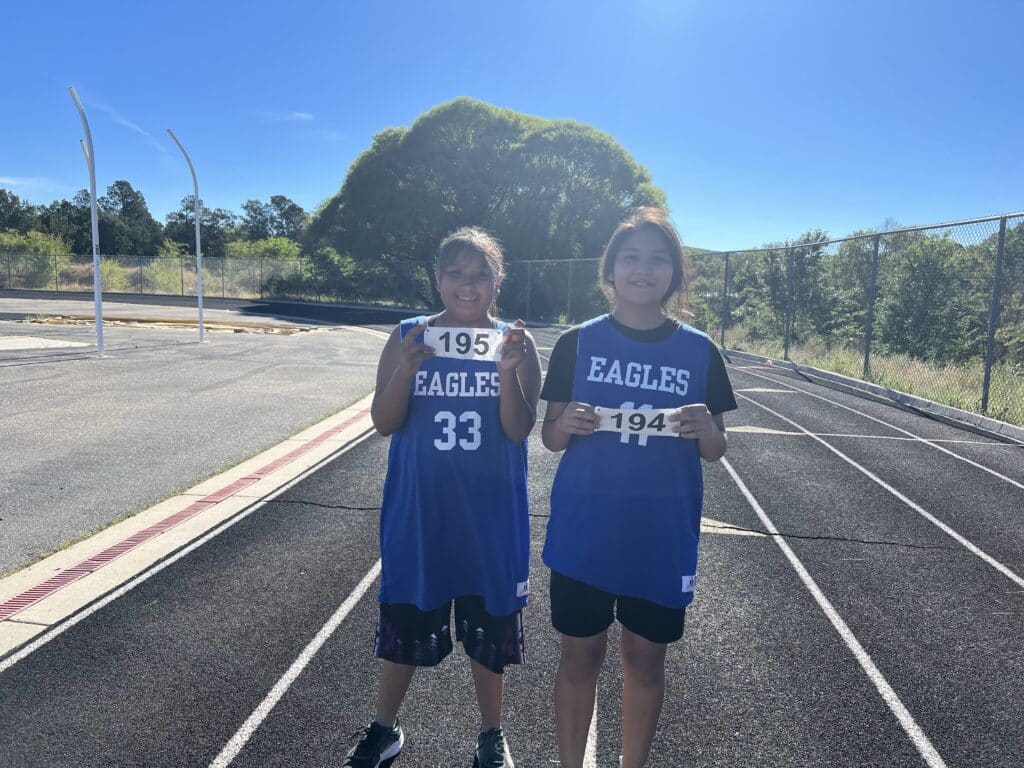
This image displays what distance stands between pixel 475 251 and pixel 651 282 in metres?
0.65

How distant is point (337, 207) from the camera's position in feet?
135

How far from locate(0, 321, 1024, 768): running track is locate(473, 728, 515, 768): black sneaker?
0.16 m

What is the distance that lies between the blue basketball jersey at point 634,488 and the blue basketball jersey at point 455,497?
0.74 ft

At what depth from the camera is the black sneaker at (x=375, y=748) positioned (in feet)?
8.27

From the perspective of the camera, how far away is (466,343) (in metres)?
2.41

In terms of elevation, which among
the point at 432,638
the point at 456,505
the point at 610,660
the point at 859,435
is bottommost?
the point at 610,660

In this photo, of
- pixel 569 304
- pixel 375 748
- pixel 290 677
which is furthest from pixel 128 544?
pixel 569 304

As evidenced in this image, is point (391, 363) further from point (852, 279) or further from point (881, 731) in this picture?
point (852, 279)

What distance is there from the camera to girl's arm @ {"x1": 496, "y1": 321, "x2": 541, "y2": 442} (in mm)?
2371

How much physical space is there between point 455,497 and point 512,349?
589mm

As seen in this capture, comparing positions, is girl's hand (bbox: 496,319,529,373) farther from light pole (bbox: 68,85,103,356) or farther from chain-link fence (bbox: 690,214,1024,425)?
light pole (bbox: 68,85,103,356)

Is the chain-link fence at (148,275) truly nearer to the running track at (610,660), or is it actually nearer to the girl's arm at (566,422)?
the running track at (610,660)

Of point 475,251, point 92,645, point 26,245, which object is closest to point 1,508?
point 92,645

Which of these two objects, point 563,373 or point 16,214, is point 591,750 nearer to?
point 563,373
